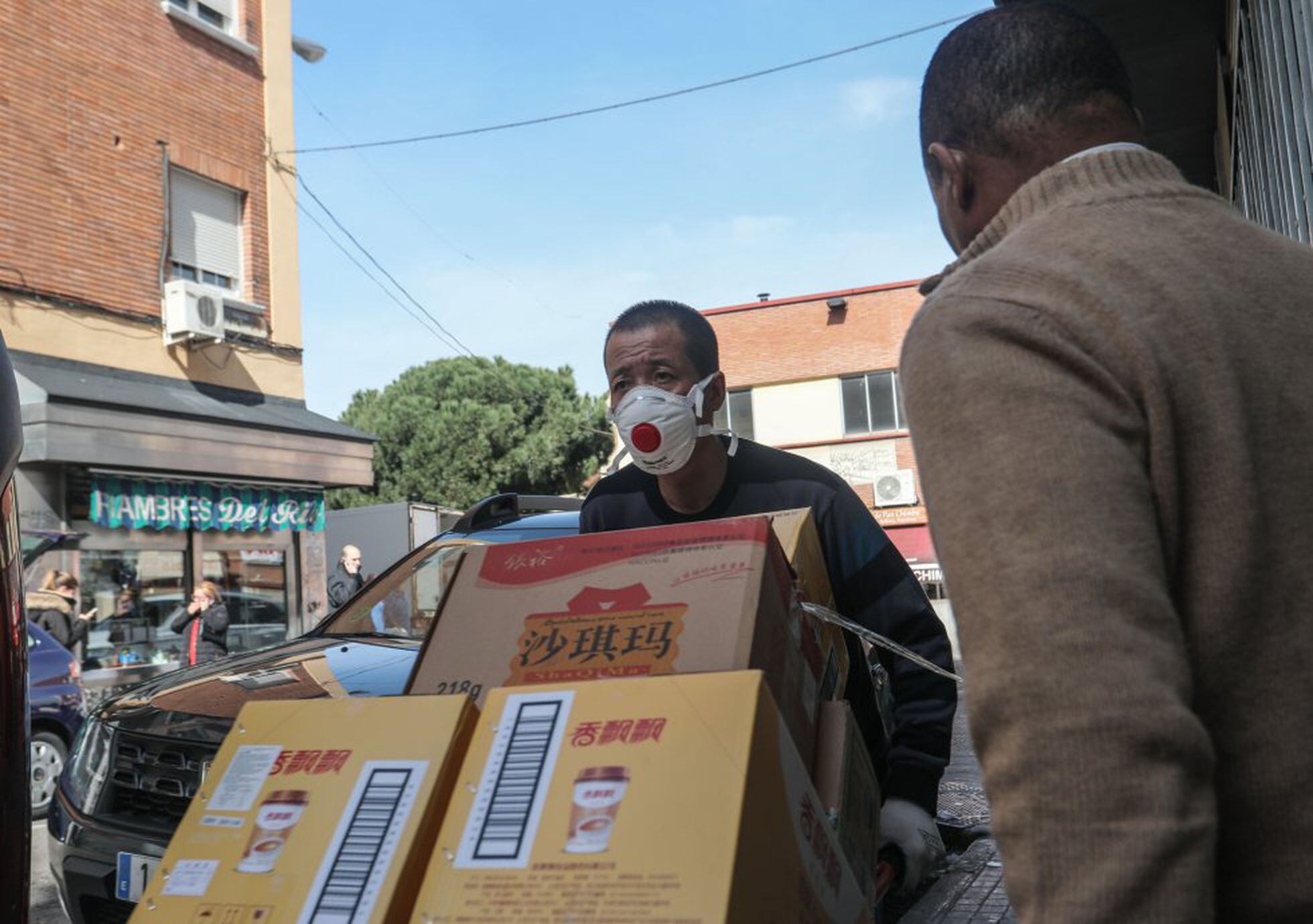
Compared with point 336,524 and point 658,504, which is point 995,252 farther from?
point 336,524

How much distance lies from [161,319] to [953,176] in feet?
44.7

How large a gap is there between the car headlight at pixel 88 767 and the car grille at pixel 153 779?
0.18ft

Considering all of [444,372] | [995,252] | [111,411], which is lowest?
[995,252]

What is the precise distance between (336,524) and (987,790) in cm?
2007

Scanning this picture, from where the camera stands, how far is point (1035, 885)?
997mm

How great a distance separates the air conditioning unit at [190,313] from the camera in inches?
527

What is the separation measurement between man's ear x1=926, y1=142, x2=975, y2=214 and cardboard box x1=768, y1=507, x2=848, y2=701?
74cm

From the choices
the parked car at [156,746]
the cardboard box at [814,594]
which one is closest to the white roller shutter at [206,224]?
the parked car at [156,746]

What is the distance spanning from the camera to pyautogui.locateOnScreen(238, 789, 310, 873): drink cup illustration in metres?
1.53

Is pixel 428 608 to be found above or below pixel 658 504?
below

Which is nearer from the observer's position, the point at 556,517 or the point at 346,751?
the point at 346,751

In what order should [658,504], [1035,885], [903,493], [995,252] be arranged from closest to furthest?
[1035,885] → [995,252] → [658,504] → [903,493]

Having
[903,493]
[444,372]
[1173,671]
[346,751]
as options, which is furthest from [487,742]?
[444,372]

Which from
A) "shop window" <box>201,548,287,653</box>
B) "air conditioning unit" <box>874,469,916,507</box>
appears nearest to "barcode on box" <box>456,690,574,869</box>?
"shop window" <box>201,548,287,653</box>
